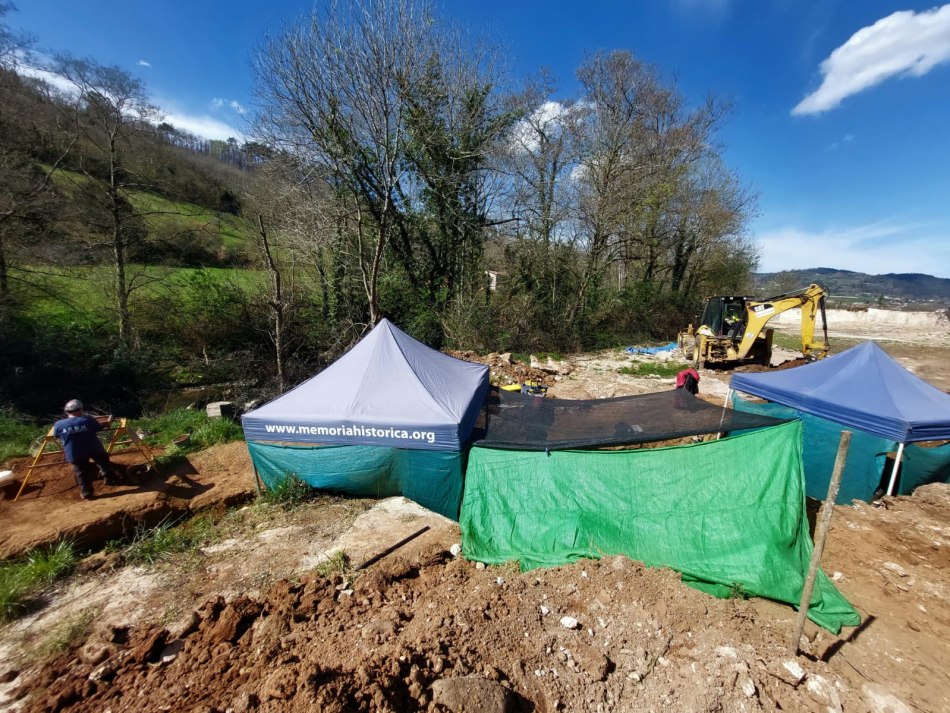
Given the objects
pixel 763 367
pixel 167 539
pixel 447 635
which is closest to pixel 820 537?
pixel 447 635

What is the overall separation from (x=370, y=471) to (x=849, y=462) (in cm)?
679

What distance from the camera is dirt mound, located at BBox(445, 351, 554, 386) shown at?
11898mm

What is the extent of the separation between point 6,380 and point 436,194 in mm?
13616

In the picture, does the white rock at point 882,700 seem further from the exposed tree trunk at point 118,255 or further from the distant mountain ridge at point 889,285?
the distant mountain ridge at point 889,285

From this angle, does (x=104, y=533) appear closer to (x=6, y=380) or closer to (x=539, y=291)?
(x=6, y=380)

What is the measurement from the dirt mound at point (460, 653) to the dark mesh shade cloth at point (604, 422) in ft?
4.38

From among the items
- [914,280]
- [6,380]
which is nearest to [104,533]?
[6,380]

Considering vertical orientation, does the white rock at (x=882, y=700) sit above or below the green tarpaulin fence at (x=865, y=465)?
below

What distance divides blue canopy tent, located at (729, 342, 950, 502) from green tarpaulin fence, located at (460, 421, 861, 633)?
250 centimetres

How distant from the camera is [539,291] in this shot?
58.1ft

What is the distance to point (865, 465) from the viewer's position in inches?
213

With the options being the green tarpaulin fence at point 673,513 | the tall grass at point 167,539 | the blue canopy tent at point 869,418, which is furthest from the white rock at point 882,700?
the tall grass at point 167,539

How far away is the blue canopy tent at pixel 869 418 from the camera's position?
201 inches

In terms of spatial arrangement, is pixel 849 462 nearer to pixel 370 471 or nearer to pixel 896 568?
pixel 896 568
